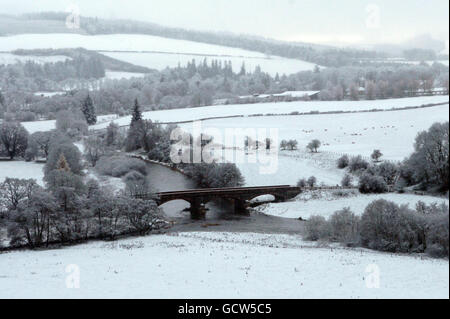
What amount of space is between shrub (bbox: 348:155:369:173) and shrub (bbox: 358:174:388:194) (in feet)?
24.6

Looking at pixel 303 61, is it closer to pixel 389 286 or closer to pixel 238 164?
pixel 238 164

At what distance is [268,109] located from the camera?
353ft

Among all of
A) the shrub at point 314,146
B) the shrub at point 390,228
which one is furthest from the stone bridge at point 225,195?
the shrub at point 390,228

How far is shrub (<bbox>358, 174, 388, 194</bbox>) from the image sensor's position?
4331 centimetres

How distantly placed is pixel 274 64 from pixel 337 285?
603ft

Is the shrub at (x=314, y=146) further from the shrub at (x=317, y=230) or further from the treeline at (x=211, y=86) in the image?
the shrub at (x=317, y=230)

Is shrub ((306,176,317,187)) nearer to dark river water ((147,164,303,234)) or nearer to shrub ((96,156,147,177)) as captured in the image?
dark river water ((147,164,303,234))

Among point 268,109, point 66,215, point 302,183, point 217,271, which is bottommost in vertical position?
point 302,183

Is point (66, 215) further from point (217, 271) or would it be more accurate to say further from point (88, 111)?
point (88, 111)

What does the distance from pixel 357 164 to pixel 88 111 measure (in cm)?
6509

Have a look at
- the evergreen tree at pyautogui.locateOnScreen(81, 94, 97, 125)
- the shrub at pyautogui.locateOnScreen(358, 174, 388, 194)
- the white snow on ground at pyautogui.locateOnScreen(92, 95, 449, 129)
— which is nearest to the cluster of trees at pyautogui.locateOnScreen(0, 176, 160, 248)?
the shrub at pyautogui.locateOnScreen(358, 174, 388, 194)

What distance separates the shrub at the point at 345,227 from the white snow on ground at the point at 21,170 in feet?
123

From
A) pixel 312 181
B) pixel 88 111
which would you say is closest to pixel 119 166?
pixel 312 181
